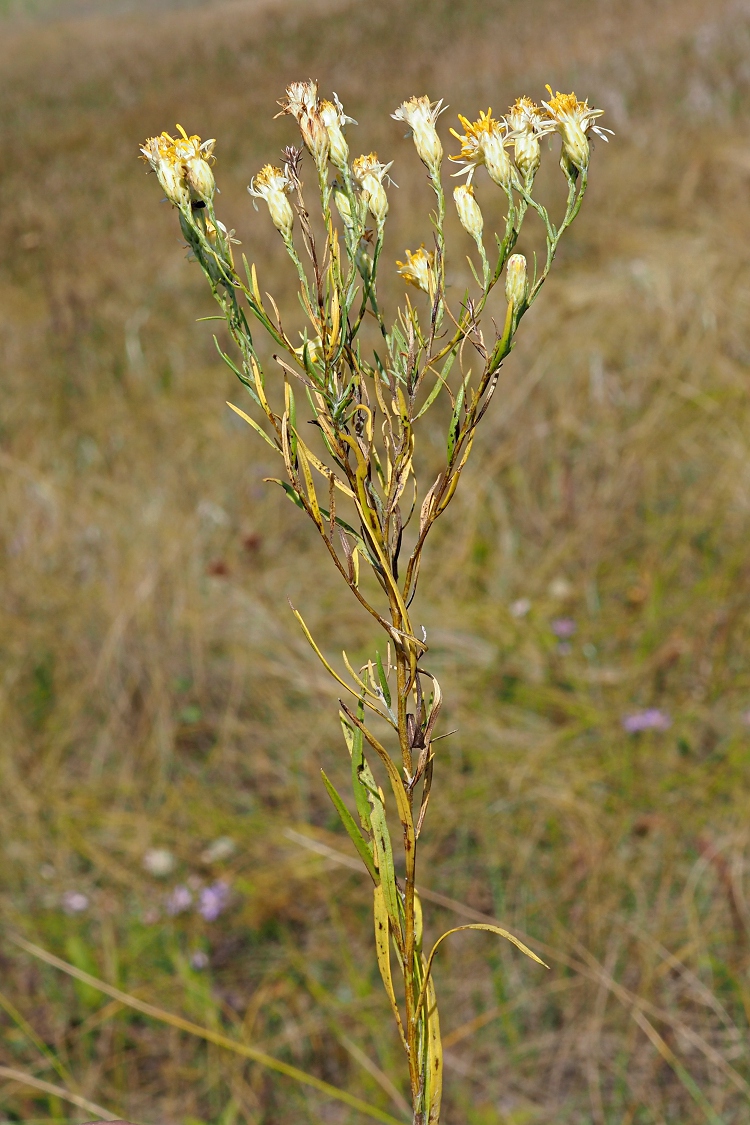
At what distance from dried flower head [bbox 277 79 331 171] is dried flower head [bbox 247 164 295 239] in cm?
3

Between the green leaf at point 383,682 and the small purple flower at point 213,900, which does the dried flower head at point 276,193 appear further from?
the small purple flower at point 213,900

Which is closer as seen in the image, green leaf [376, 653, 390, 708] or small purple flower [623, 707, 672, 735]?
green leaf [376, 653, 390, 708]

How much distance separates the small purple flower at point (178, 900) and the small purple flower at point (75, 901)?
20 centimetres

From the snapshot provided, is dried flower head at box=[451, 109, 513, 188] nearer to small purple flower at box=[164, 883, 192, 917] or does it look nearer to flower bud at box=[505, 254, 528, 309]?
flower bud at box=[505, 254, 528, 309]

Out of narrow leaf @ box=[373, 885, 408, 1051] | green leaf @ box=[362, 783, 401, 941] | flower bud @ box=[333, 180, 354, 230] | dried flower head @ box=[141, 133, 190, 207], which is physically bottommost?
narrow leaf @ box=[373, 885, 408, 1051]

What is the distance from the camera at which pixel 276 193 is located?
524 millimetres

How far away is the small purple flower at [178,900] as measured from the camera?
6.59 ft

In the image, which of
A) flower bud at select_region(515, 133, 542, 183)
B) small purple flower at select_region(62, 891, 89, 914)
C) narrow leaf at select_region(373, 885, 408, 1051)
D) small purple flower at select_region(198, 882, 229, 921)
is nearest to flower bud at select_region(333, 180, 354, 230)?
flower bud at select_region(515, 133, 542, 183)

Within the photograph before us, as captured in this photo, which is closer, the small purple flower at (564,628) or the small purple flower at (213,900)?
the small purple flower at (213,900)

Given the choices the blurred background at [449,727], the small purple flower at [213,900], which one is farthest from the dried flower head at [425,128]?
the small purple flower at [213,900]

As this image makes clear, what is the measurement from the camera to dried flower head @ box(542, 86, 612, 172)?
19.3 inches

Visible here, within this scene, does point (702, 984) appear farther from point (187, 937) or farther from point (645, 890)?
point (187, 937)

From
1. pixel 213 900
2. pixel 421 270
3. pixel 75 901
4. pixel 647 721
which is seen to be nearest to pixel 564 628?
pixel 647 721

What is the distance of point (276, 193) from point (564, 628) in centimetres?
208
